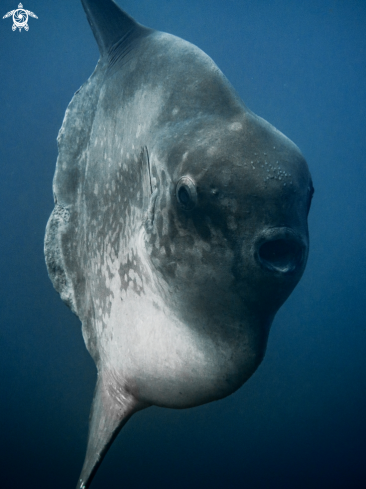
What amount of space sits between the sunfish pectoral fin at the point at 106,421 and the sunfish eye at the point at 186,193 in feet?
2.31

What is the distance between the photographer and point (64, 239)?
5.08 feet

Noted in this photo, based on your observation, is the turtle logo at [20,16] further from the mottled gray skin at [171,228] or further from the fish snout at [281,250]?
the fish snout at [281,250]

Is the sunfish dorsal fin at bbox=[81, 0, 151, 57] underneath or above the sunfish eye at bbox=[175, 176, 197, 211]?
above

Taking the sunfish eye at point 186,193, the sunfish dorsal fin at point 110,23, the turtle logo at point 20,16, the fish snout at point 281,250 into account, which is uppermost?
the turtle logo at point 20,16

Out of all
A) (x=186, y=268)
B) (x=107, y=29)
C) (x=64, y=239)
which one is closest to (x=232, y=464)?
(x=64, y=239)

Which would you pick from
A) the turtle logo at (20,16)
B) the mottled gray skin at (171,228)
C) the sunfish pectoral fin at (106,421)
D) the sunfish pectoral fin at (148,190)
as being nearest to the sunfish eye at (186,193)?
the mottled gray skin at (171,228)

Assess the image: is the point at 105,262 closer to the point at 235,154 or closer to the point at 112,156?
the point at 112,156

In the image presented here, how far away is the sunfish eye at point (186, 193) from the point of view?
2.76ft

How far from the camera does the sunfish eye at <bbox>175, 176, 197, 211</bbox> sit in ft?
2.76

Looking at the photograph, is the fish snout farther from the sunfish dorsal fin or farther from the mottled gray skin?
the sunfish dorsal fin

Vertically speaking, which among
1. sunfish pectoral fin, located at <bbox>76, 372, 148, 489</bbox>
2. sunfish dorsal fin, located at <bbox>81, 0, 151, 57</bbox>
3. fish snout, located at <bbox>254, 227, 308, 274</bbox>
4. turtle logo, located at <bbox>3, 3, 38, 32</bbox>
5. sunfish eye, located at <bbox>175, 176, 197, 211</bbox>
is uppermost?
turtle logo, located at <bbox>3, 3, 38, 32</bbox>

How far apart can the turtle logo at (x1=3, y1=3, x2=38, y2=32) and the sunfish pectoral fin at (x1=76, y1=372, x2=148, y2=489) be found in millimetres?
3079

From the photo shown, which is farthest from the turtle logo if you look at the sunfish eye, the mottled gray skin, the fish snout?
the fish snout

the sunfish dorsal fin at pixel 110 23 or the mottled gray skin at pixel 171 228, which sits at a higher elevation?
the sunfish dorsal fin at pixel 110 23
